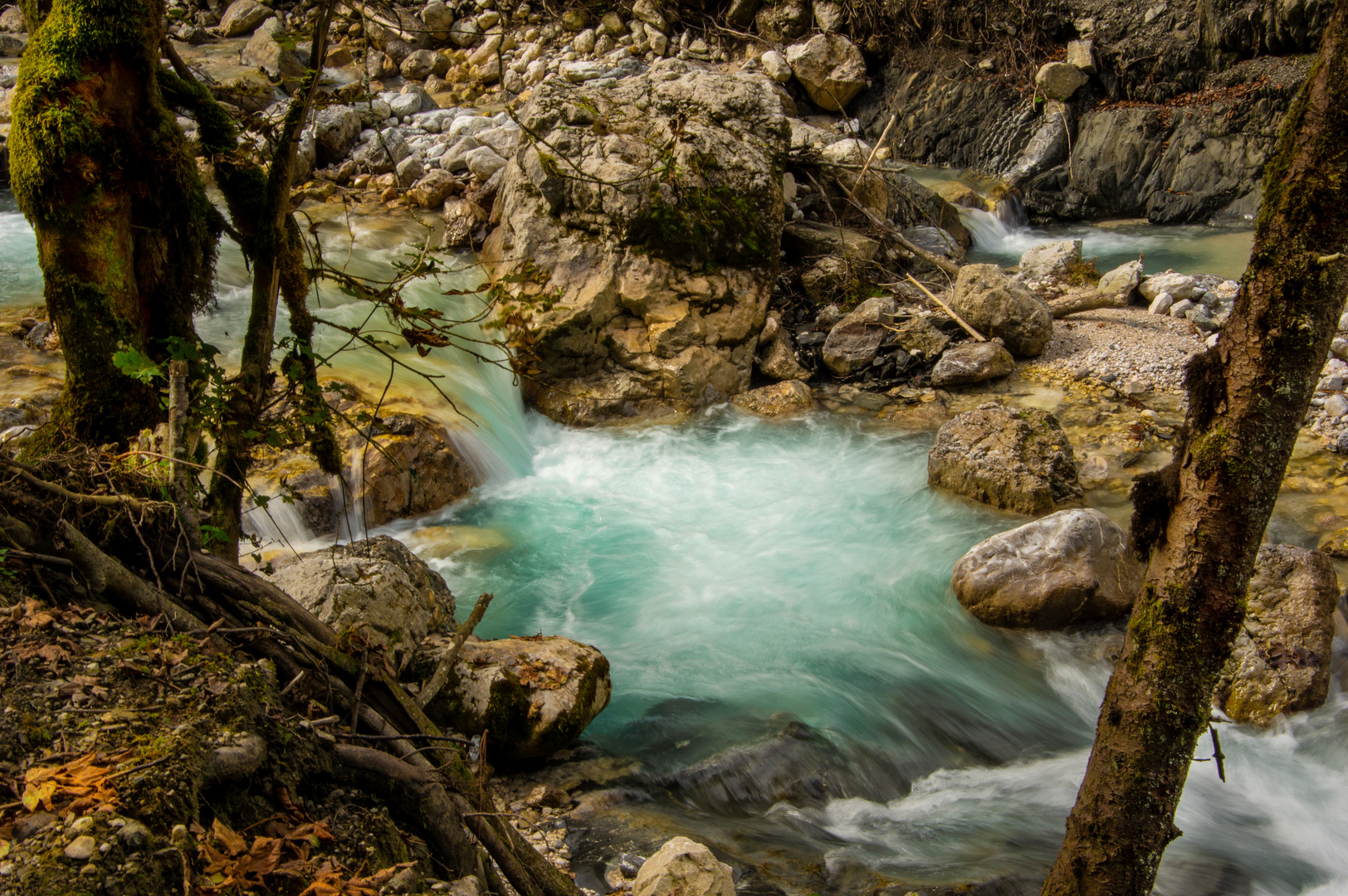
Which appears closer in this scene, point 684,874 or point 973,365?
point 684,874

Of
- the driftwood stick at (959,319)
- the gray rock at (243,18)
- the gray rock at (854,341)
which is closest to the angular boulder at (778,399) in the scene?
the gray rock at (854,341)

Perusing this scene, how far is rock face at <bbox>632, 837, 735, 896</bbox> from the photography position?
303cm

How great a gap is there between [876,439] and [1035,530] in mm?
2638

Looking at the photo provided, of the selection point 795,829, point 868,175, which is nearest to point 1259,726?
point 795,829

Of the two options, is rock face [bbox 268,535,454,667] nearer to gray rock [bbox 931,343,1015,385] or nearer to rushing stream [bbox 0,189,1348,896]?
rushing stream [bbox 0,189,1348,896]

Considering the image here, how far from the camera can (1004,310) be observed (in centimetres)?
892

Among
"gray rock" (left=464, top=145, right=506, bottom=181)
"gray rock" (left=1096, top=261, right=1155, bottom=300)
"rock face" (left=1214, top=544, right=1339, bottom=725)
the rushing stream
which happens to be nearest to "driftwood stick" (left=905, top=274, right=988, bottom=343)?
Result: the rushing stream

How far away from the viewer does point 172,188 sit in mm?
3227

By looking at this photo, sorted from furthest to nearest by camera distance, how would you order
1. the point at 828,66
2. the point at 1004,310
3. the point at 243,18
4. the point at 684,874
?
the point at 243,18, the point at 828,66, the point at 1004,310, the point at 684,874

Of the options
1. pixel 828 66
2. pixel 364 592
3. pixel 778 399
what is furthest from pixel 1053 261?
pixel 364 592

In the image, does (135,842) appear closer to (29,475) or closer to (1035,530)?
(29,475)

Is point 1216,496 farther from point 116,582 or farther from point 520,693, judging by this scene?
point 116,582

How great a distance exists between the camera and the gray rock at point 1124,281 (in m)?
10.0

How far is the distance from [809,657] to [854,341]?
176 inches
